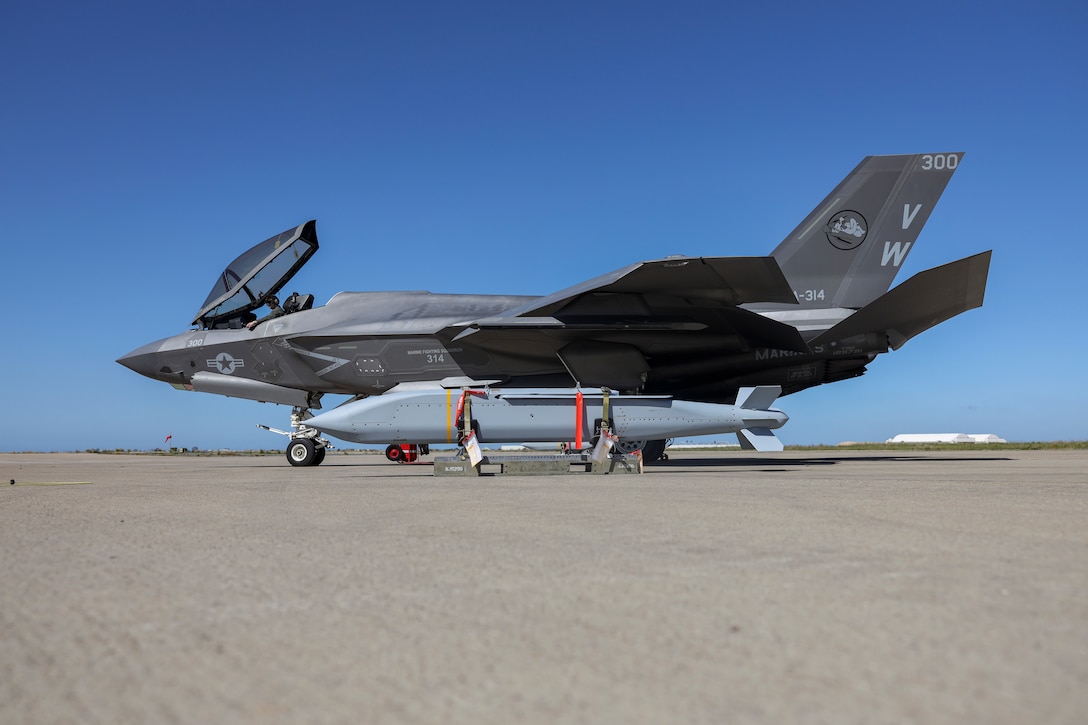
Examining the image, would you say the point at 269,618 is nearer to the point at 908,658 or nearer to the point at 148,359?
the point at 908,658

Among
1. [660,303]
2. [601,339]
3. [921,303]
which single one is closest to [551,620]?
[601,339]

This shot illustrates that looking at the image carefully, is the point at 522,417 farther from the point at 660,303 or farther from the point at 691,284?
the point at 691,284

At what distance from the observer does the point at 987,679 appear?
5.37 feet

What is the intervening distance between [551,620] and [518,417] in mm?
8491

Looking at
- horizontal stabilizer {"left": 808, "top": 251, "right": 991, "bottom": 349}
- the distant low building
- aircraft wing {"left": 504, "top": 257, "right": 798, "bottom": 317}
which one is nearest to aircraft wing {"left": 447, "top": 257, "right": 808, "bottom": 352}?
aircraft wing {"left": 504, "top": 257, "right": 798, "bottom": 317}

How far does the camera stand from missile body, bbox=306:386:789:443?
10562 millimetres

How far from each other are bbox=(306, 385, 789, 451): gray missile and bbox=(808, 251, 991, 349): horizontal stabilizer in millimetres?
3043

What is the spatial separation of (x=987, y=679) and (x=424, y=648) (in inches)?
51.7

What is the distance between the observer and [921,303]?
12539 millimetres

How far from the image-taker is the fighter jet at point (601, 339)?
10781mm

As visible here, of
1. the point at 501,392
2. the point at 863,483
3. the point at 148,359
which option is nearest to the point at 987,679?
the point at 863,483

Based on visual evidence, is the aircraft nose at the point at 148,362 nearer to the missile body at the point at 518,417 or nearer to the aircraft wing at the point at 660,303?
the missile body at the point at 518,417

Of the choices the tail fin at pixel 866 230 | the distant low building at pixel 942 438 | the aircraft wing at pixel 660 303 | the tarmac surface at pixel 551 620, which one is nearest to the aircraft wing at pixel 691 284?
the aircraft wing at pixel 660 303

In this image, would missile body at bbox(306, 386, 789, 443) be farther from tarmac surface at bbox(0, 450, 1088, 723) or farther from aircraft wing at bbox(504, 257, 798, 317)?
tarmac surface at bbox(0, 450, 1088, 723)
